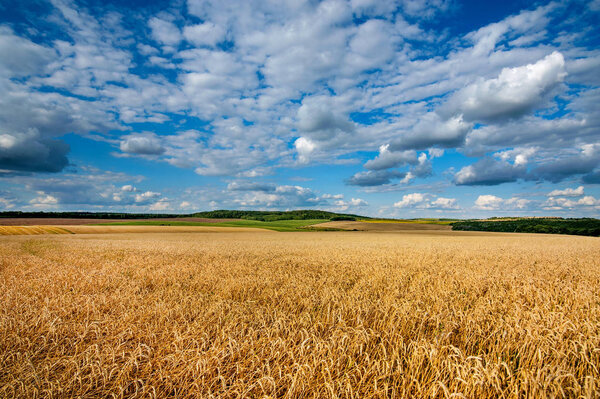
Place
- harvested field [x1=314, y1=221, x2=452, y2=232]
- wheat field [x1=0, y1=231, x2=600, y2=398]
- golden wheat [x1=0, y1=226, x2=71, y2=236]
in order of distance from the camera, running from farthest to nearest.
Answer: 1. harvested field [x1=314, y1=221, x2=452, y2=232]
2. golden wheat [x1=0, y1=226, x2=71, y2=236]
3. wheat field [x1=0, y1=231, x2=600, y2=398]

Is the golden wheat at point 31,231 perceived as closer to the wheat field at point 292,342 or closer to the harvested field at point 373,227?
the harvested field at point 373,227

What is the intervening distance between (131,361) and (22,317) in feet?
11.5

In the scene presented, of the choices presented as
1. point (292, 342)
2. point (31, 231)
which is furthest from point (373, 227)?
point (292, 342)

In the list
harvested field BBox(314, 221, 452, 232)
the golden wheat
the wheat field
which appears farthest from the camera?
harvested field BBox(314, 221, 452, 232)

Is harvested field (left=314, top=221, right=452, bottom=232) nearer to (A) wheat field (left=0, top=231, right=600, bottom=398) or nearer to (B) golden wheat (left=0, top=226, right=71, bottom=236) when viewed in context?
(B) golden wheat (left=0, top=226, right=71, bottom=236)

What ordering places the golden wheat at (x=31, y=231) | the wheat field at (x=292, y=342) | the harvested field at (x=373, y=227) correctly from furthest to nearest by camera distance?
the harvested field at (x=373, y=227), the golden wheat at (x=31, y=231), the wheat field at (x=292, y=342)

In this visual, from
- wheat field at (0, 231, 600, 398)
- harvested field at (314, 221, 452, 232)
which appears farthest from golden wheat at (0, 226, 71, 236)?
wheat field at (0, 231, 600, 398)

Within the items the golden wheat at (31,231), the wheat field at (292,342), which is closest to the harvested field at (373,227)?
the golden wheat at (31,231)

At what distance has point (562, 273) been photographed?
1073 cm

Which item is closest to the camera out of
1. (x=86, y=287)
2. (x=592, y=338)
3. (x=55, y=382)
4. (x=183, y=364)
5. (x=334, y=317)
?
(x=55, y=382)

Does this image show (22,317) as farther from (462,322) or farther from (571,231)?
(571,231)

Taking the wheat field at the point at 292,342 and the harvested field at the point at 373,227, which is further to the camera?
the harvested field at the point at 373,227

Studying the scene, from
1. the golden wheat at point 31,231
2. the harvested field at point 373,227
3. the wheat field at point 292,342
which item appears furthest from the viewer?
the harvested field at point 373,227

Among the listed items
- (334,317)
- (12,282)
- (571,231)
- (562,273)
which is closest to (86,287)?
(12,282)
